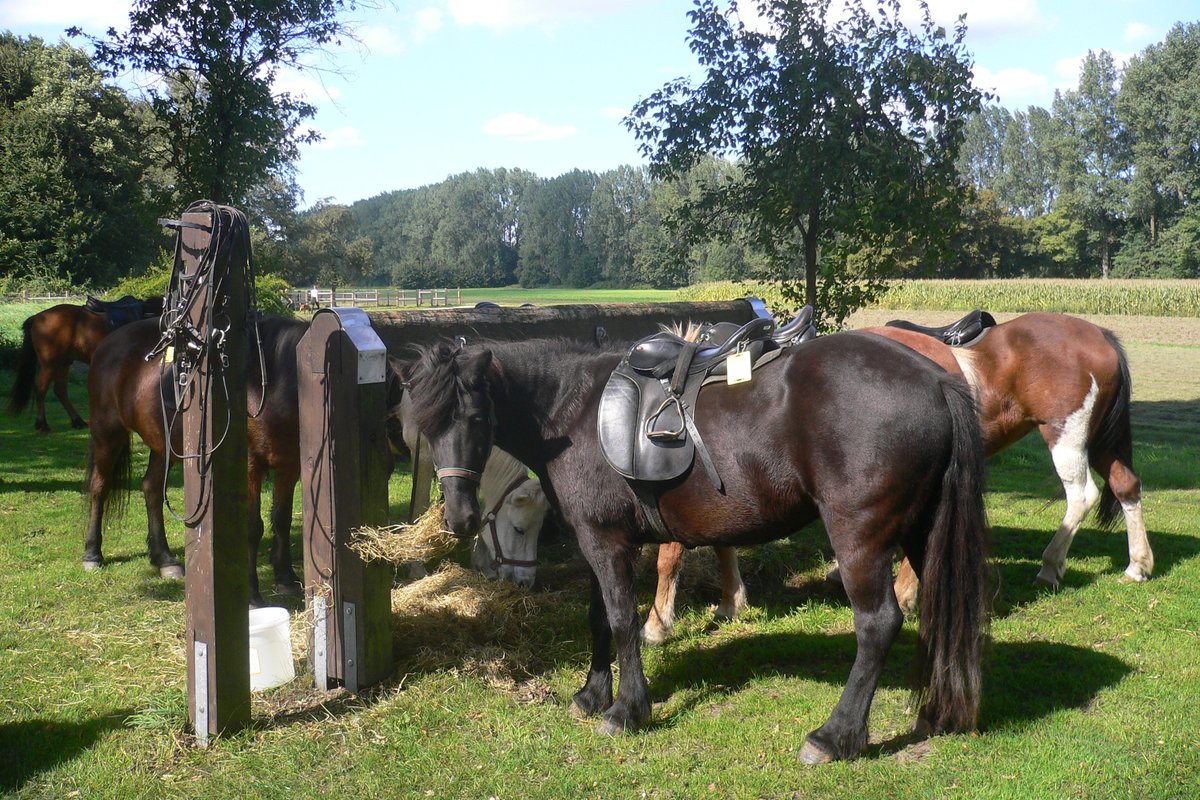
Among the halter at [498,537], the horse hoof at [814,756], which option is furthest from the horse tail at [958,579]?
the halter at [498,537]

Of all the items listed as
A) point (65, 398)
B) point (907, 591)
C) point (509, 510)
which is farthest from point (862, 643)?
point (65, 398)

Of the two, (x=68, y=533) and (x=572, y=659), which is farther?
(x=68, y=533)

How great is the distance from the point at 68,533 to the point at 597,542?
5.54m

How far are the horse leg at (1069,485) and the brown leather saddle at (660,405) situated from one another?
119 inches

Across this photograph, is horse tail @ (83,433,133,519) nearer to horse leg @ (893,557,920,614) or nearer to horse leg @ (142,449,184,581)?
horse leg @ (142,449,184,581)

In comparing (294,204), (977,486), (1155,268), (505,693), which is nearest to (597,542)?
(505,693)

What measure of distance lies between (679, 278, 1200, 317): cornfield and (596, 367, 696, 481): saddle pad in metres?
34.6

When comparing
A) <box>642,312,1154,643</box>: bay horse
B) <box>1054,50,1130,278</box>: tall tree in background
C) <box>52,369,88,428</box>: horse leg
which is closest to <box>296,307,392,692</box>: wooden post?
<box>642,312,1154,643</box>: bay horse

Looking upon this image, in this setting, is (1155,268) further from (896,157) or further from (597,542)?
(597,542)

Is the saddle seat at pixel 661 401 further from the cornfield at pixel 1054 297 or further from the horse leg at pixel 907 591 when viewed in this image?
the cornfield at pixel 1054 297

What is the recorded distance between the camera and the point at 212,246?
12.2 ft

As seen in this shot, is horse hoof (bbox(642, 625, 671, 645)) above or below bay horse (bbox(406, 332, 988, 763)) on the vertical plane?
below

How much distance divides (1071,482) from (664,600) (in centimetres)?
304

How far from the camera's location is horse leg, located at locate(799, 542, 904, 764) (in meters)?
3.60
